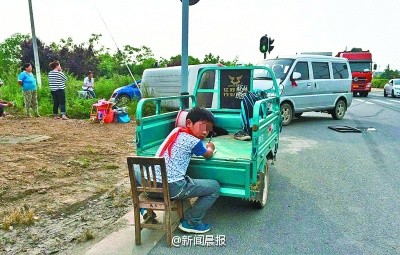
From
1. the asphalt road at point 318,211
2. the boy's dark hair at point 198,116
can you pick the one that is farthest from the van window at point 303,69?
the boy's dark hair at point 198,116

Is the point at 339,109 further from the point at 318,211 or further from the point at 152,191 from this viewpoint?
the point at 152,191

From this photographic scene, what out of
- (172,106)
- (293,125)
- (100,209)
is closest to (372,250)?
(100,209)

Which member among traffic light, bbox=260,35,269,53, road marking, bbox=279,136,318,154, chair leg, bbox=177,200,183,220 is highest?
traffic light, bbox=260,35,269,53

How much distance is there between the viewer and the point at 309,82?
1063 centimetres

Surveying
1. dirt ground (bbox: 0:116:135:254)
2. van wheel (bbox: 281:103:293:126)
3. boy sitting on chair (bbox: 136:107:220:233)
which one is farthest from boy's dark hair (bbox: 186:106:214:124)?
van wheel (bbox: 281:103:293:126)

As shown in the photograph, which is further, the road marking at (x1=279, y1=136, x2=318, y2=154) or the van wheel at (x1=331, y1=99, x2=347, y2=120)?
the van wheel at (x1=331, y1=99, x2=347, y2=120)

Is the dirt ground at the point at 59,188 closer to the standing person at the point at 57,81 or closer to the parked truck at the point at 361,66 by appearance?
the standing person at the point at 57,81

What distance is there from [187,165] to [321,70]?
28.4 feet

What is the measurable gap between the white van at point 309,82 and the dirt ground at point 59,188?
449 cm

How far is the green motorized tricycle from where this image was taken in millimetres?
3578

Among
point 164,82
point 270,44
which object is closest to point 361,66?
point 270,44

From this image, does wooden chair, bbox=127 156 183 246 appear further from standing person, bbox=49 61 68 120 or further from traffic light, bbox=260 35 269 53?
traffic light, bbox=260 35 269 53

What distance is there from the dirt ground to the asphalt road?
3.04 feet

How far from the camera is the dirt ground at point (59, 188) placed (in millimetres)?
3477
